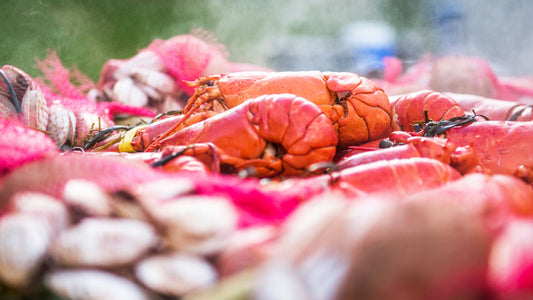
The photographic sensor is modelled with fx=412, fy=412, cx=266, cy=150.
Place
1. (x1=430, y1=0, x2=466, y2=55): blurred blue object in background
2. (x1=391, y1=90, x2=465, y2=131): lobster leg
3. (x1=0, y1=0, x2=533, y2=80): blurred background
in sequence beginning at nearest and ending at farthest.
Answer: (x1=391, y1=90, x2=465, y2=131): lobster leg
(x1=0, y1=0, x2=533, y2=80): blurred background
(x1=430, y1=0, x2=466, y2=55): blurred blue object in background

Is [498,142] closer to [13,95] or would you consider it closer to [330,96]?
[330,96]

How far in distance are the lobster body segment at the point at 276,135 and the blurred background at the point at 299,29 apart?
2.15 metres

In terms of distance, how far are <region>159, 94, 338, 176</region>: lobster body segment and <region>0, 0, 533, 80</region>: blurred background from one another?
2151 mm

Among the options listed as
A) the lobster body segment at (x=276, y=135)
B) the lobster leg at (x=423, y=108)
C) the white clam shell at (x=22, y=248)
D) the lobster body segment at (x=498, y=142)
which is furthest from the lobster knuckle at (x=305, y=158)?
the lobster leg at (x=423, y=108)

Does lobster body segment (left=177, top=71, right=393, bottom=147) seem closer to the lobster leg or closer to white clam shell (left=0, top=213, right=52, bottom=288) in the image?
the lobster leg

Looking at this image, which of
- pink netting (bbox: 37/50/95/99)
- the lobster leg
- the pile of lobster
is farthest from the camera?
pink netting (bbox: 37/50/95/99)

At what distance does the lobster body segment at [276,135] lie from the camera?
1118 mm

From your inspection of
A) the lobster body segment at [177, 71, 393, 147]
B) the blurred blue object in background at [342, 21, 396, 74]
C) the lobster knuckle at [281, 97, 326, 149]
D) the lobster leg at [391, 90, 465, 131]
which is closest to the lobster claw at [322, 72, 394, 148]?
the lobster body segment at [177, 71, 393, 147]

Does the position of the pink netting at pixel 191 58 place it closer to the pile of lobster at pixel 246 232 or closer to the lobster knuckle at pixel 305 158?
the lobster knuckle at pixel 305 158

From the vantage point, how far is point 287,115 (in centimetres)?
115

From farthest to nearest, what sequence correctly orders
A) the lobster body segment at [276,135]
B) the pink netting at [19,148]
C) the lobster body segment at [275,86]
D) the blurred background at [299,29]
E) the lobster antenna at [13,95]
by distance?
the blurred background at [299,29]
the lobster antenna at [13,95]
the lobster body segment at [275,86]
the lobster body segment at [276,135]
the pink netting at [19,148]

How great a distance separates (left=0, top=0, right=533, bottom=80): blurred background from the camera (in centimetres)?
282

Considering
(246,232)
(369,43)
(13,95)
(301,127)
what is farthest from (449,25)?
(246,232)

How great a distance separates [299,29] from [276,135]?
2.38m
